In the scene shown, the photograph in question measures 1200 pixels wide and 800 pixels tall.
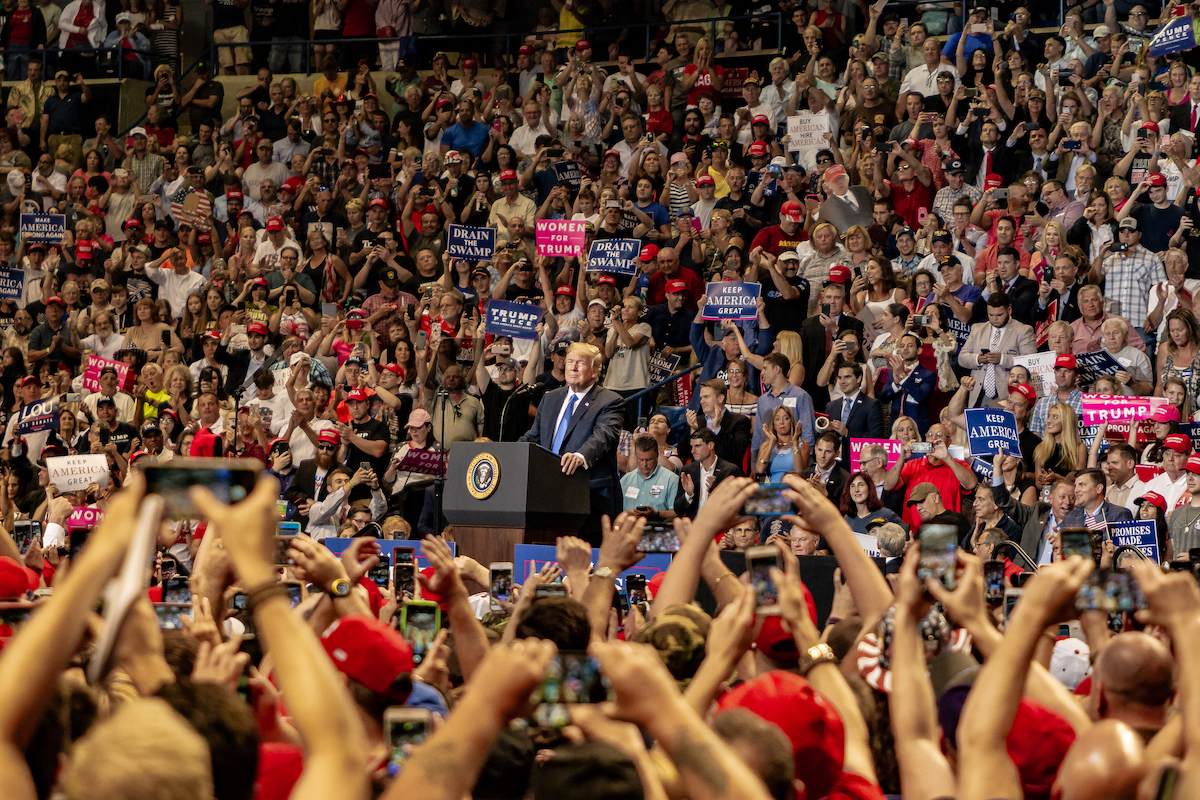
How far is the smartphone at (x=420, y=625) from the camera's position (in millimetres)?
3217

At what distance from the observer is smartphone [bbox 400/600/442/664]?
3.22 m

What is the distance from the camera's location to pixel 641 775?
6.20 ft

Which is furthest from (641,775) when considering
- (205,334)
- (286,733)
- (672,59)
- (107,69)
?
(107,69)

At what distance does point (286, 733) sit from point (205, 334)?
1075 cm

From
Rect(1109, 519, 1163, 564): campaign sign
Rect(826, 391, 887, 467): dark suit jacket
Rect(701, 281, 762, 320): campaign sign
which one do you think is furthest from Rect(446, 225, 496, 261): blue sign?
Rect(1109, 519, 1163, 564): campaign sign

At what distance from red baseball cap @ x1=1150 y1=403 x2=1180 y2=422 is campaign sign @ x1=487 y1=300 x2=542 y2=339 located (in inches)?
179

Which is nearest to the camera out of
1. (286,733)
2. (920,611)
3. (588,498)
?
(920,611)

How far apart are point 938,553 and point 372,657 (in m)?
1.08

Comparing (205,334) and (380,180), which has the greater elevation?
(380,180)

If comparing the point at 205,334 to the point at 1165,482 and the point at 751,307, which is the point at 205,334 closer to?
the point at 751,307

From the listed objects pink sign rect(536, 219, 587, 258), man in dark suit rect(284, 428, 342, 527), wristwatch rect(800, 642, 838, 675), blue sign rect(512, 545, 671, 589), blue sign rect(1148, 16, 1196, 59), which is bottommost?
man in dark suit rect(284, 428, 342, 527)

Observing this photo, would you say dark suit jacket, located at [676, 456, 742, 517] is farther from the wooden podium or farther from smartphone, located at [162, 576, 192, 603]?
smartphone, located at [162, 576, 192, 603]

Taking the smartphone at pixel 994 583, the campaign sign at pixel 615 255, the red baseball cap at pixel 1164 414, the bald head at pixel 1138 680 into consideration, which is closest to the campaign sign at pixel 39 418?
the campaign sign at pixel 615 255

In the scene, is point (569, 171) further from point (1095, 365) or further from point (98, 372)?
point (1095, 365)
